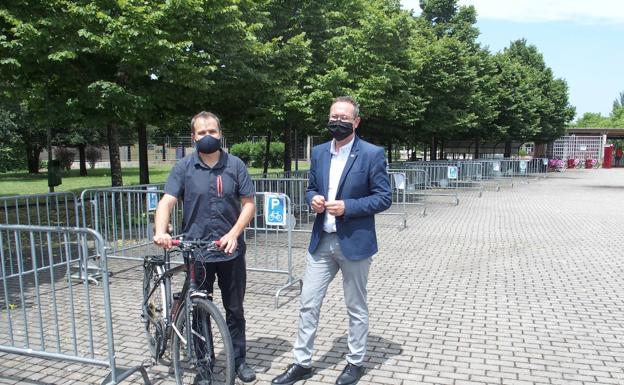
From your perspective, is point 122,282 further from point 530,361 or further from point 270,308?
point 530,361

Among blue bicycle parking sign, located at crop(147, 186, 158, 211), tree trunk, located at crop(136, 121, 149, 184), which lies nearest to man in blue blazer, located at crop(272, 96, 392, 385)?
blue bicycle parking sign, located at crop(147, 186, 158, 211)

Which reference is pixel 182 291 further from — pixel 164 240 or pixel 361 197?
pixel 361 197

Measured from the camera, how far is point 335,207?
12.1 feet

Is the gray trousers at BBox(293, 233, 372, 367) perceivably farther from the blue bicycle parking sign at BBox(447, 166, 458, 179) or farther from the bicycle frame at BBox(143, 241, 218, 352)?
the blue bicycle parking sign at BBox(447, 166, 458, 179)

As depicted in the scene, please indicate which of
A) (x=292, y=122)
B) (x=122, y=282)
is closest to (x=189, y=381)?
(x=122, y=282)

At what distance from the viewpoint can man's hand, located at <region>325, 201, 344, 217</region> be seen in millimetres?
3686

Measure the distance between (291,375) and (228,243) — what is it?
1.12 m

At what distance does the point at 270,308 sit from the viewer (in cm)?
601

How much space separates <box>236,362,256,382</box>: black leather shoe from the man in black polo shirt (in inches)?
18.9

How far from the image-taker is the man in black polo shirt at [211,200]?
379 centimetres

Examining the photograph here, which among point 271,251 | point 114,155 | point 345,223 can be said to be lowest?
point 271,251

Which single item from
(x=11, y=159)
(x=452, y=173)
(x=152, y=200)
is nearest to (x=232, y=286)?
(x=152, y=200)

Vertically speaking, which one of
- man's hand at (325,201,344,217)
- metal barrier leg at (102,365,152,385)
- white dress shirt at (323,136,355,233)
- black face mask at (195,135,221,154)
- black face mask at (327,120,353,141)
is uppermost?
black face mask at (327,120,353,141)

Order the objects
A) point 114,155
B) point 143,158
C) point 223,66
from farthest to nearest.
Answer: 1. point 143,158
2. point 114,155
3. point 223,66
